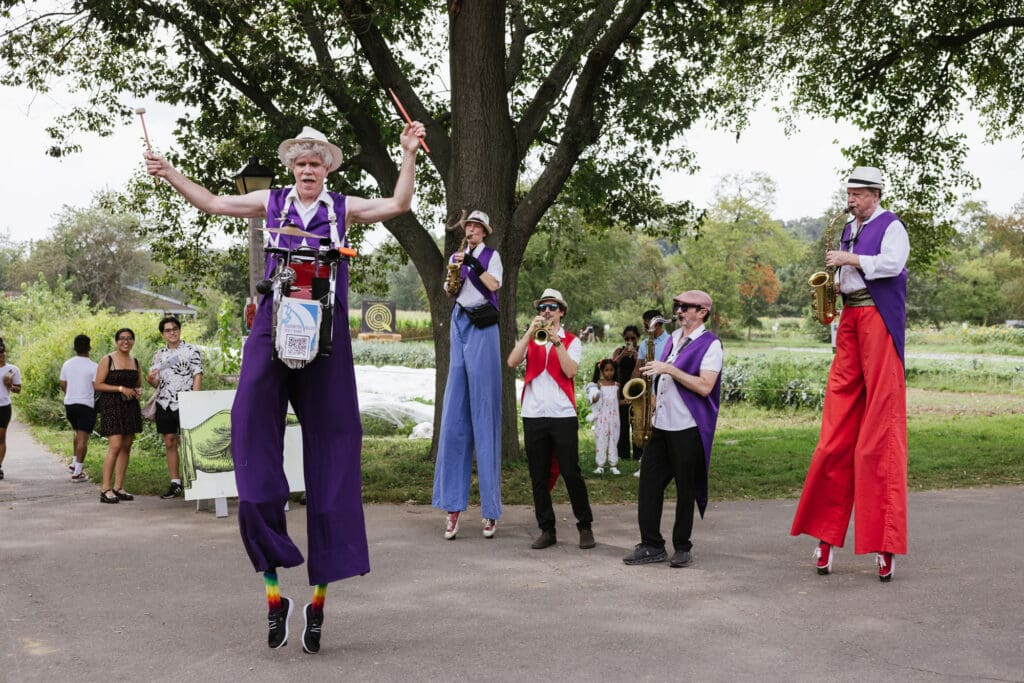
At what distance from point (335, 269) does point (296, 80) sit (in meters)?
8.64

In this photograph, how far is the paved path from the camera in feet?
14.9

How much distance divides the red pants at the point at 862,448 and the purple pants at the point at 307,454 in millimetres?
3324

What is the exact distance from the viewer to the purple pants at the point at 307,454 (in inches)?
186

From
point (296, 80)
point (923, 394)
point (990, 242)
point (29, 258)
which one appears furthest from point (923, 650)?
point (990, 242)

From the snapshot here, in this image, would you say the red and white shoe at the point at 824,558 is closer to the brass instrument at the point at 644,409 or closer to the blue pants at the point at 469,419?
the brass instrument at the point at 644,409

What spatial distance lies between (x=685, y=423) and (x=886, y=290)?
1611mm

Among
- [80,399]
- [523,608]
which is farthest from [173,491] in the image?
[523,608]

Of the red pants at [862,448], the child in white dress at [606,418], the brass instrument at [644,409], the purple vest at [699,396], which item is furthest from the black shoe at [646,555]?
the child in white dress at [606,418]

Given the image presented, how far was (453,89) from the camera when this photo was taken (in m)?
11.1

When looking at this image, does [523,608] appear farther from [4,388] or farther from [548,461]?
[4,388]

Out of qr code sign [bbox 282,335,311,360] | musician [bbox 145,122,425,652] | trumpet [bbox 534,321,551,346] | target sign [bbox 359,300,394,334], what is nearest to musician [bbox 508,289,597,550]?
trumpet [bbox 534,321,551,346]

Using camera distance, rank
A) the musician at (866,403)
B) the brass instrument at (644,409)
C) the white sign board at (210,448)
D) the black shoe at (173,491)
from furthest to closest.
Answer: the black shoe at (173,491), the brass instrument at (644,409), the white sign board at (210,448), the musician at (866,403)

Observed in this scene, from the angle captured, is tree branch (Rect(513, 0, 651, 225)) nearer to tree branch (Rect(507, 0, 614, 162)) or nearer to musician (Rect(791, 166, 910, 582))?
tree branch (Rect(507, 0, 614, 162))

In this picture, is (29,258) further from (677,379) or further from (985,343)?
(677,379)
